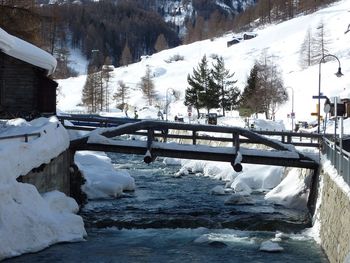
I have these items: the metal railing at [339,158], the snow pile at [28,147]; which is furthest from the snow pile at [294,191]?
the snow pile at [28,147]

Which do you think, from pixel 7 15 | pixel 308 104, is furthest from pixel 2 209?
pixel 308 104

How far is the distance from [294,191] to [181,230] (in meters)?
7.07

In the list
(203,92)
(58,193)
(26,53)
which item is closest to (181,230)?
(58,193)

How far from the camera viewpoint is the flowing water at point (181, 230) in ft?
52.0

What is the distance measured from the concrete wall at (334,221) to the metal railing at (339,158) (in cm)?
38

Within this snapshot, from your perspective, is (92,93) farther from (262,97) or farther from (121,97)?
(262,97)

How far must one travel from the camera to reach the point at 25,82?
26531mm

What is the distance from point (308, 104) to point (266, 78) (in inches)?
440

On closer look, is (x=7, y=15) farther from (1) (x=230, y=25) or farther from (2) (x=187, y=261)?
(1) (x=230, y=25)

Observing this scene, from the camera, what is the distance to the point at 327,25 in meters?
119

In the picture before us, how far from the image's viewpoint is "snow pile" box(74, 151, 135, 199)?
25734 millimetres

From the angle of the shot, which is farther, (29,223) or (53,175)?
(53,175)

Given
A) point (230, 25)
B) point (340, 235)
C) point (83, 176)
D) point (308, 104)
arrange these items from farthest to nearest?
point (230, 25)
point (308, 104)
point (83, 176)
point (340, 235)

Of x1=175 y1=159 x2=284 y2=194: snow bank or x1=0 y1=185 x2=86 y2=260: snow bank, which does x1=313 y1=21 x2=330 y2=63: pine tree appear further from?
x1=0 y1=185 x2=86 y2=260: snow bank
